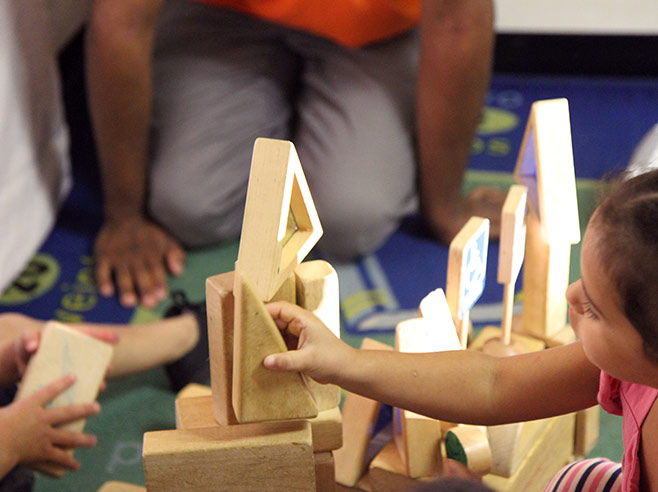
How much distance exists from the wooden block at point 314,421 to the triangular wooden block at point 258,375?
0.18 ft

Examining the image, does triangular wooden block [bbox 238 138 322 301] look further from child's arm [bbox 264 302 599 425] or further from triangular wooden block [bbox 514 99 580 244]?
triangular wooden block [bbox 514 99 580 244]

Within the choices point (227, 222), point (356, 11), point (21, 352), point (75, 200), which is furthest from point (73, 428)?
point (356, 11)

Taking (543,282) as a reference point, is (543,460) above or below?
below

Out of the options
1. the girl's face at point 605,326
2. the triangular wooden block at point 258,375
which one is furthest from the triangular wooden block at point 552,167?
the triangular wooden block at point 258,375

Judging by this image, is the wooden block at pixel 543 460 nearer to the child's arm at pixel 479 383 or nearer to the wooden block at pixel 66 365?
the child's arm at pixel 479 383

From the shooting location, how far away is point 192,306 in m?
1.13

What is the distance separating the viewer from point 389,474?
0.74 meters

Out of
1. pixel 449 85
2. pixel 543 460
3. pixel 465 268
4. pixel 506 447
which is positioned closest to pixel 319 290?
pixel 465 268

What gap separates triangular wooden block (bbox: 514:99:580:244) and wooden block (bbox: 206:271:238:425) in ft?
1.10

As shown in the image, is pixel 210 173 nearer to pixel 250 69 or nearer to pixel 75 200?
pixel 250 69

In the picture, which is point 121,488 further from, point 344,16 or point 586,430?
point 344,16

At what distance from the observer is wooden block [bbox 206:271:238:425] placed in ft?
1.89

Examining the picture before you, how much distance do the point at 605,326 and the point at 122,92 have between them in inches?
36.4

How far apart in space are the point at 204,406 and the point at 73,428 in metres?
0.30
